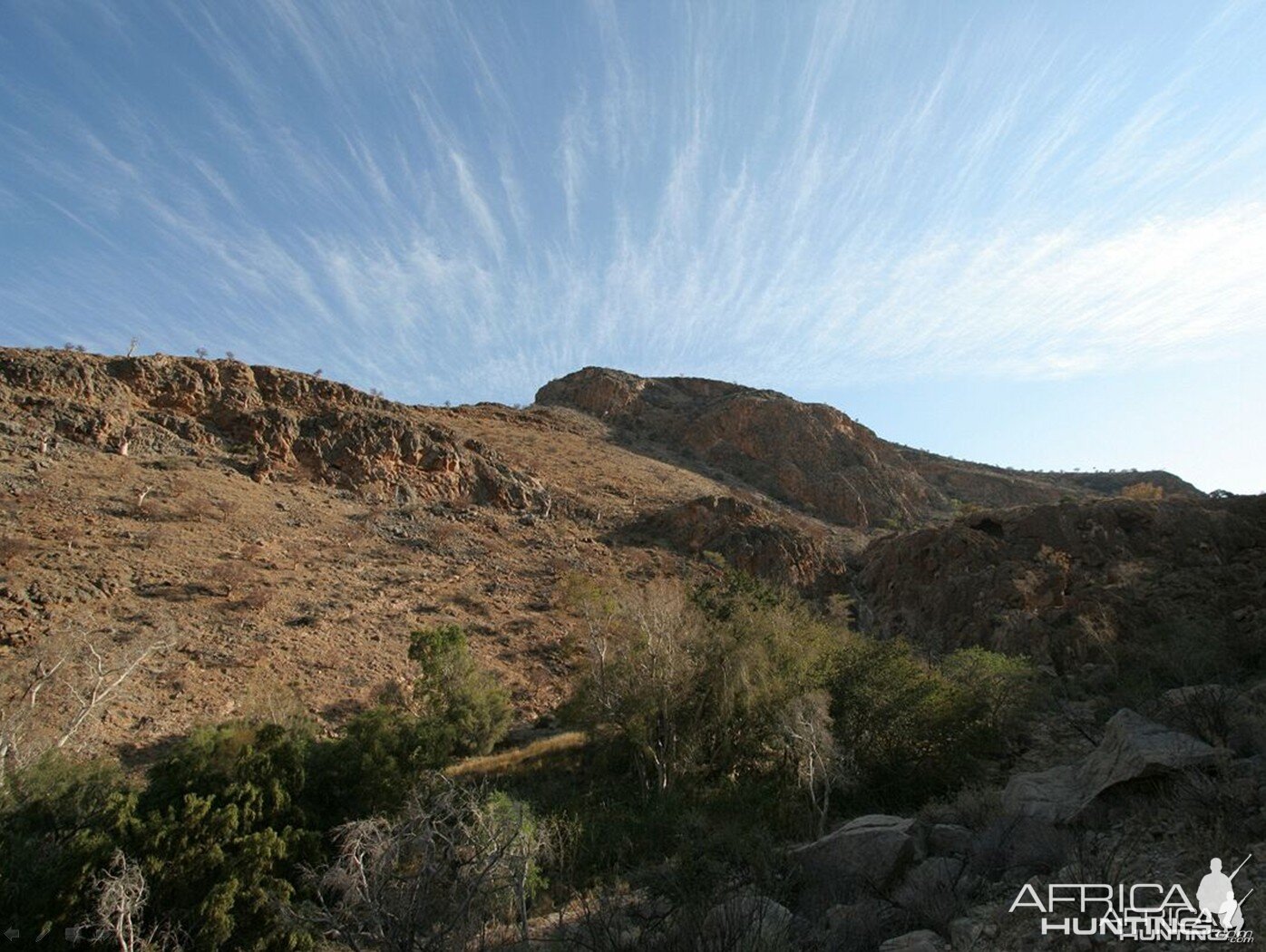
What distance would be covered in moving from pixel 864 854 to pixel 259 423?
107ft

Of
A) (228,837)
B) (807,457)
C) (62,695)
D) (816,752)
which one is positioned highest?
(807,457)

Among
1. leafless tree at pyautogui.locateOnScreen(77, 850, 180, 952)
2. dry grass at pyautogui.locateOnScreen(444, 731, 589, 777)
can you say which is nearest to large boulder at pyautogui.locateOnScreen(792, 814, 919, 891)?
dry grass at pyautogui.locateOnScreen(444, 731, 589, 777)

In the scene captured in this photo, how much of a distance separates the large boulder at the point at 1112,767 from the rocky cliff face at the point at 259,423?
29.6m

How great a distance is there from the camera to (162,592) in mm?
21172

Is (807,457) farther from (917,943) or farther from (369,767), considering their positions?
(917,943)

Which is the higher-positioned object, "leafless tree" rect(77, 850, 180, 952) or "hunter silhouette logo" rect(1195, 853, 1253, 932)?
"hunter silhouette logo" rect(1195, 853, 1253, 932)

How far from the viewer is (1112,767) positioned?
35.8 ft

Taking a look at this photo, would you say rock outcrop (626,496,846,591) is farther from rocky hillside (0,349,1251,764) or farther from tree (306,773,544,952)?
tree (306,773,544,952)

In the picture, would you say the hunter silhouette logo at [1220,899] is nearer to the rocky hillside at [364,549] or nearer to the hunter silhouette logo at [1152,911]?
the hunter silhouette logo at [1152,911]

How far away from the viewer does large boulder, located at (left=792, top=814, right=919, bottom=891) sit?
10633 millimetres

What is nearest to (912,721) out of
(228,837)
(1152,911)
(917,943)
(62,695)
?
(917,943)

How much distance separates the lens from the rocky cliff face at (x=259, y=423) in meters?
29.2

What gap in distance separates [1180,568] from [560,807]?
25.4m

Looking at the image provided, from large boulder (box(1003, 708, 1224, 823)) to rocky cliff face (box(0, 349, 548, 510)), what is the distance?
29.6 metres
